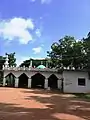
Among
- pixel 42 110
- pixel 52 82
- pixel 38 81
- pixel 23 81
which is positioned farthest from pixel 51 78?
pixel 42 110

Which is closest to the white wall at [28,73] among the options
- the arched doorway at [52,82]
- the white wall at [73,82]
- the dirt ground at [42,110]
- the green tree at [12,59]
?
the arched doorway at [52,82]

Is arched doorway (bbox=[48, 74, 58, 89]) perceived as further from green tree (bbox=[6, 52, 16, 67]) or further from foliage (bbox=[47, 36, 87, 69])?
green tree (bbox=[6, 52, 16, 67])

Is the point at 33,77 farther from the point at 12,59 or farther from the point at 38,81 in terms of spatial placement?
the point at 12,59

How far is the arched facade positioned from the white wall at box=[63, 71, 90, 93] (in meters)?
7.65

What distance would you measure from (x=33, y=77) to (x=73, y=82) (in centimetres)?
1285

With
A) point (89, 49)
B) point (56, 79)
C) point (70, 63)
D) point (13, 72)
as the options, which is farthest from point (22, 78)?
point (89, 49)

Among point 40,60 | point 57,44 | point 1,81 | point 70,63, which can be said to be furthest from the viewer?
point 40,60

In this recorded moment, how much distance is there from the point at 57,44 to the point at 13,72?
31.1 feet

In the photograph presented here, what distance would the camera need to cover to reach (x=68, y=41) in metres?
46.9

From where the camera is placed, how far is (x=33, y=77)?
48.1 meters

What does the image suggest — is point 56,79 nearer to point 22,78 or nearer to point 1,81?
point 22,78

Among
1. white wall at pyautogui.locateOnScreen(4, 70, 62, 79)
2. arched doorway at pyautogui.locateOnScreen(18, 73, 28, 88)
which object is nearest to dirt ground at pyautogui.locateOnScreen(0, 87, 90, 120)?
white wall at pyautogui.locateOnScreen(4, 70, 62, 79)

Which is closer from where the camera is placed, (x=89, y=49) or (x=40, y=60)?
(x=89, y=49)

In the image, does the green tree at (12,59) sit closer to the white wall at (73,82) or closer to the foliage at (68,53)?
the foliage at (68,53)
